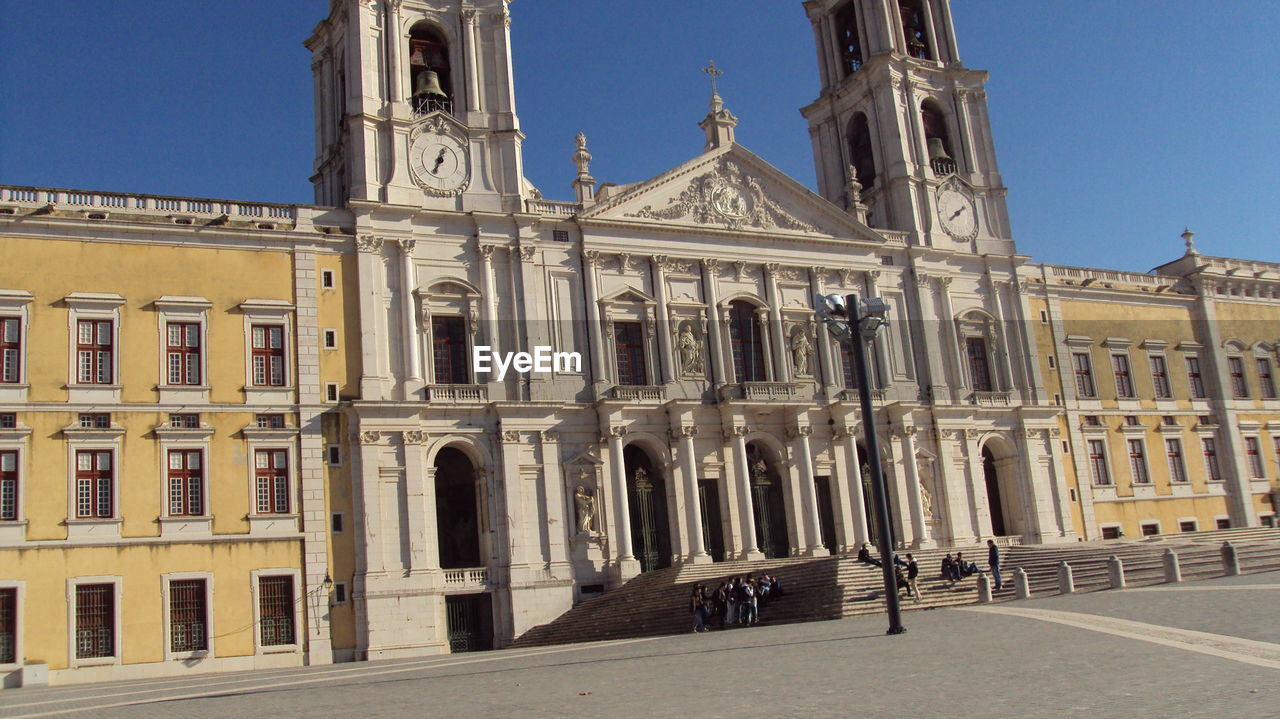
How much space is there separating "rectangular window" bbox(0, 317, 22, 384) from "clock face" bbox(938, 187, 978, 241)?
109ft

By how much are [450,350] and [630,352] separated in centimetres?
630

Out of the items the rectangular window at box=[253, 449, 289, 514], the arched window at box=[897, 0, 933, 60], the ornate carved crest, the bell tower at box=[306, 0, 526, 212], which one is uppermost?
the arched window at box=[897, 0, 933, 60]

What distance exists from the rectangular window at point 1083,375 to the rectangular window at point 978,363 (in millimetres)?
4517

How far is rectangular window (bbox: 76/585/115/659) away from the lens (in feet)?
98.9

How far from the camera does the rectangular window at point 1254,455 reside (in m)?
51.2

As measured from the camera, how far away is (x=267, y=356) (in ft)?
113

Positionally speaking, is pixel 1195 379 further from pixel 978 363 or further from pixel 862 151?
pixel 862 151

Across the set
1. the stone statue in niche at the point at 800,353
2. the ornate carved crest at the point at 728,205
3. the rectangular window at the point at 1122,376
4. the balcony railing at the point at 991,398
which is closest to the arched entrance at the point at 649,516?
the stone statue in niche at the point at 800,353

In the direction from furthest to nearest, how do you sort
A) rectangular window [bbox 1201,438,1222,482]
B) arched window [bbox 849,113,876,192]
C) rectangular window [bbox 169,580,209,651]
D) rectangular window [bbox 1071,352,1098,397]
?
rectangular window [bbox 1201,438,1222,482] → arched window [bbox 849,113,876,192] → rectangular window [bbox 1071,352,1098,397] → rectangular window [bbox 169,580,209,651]

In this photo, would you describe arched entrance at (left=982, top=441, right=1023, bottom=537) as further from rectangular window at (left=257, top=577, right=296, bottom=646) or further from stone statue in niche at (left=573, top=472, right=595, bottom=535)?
rectangular window at (left=257, top=577, right=296, bottom=646)

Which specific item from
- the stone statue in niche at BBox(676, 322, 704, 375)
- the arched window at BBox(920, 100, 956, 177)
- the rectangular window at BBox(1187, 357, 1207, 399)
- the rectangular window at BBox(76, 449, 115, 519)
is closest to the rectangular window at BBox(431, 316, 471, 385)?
the stone statue in niche at BBox(676, 322, 704, 375)

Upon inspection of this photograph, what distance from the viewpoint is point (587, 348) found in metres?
38.6

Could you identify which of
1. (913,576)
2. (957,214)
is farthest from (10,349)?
(957,214)

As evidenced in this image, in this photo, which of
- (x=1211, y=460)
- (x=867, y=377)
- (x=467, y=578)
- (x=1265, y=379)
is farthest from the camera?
(x=1265, y=379)
